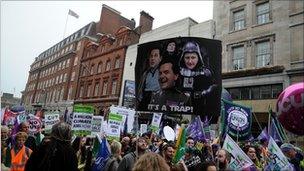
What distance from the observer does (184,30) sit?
27.8 metres

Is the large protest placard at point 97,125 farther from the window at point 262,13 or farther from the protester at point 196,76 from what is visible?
the window at point 262,13

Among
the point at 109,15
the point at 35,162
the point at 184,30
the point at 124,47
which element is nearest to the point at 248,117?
the point at 35,162

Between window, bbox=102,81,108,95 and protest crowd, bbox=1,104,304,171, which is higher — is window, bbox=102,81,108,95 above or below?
above

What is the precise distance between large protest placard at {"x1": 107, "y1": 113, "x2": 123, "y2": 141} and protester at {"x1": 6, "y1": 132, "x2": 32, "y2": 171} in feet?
8.72

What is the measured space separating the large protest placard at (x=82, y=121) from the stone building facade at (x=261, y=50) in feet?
40.9

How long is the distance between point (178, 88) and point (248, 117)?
4.52 metres

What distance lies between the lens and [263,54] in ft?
69.4

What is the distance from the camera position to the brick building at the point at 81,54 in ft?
123

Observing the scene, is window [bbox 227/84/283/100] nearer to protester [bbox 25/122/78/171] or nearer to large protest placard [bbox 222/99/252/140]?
large protest placard [bbox 222/99/252/140]

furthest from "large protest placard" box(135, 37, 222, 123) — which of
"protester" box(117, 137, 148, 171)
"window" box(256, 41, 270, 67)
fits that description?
"window" box(256, 41, 270, 67)

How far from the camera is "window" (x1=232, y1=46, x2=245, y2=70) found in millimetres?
22333

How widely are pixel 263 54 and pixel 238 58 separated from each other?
1879mm

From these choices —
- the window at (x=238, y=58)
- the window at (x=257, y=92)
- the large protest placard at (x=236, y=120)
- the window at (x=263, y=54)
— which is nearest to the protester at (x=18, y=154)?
the large protest placard at (x=236, y=120)

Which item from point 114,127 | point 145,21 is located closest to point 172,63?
point 114,127
